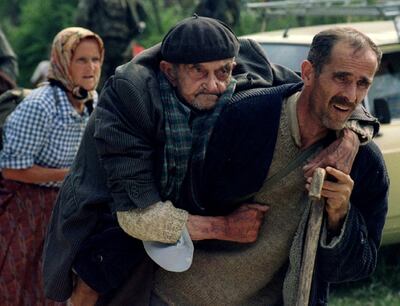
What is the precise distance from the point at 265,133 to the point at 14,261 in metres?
2.52

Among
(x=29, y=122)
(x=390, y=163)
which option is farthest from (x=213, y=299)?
(x=390, y=163)

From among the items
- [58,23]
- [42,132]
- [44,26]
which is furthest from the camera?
[44,26]

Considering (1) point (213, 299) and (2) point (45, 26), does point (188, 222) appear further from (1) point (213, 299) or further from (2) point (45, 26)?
(2) point (45, 26)

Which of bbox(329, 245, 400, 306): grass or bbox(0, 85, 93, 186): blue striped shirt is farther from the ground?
bbox(0, 85, 93, 186): blue striped shirt

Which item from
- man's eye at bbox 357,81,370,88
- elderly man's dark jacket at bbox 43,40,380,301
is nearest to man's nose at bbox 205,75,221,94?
elderly man's dark jacket at bbox 43,40,380,301

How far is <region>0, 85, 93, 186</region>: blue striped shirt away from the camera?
17.5ft

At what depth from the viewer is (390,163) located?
6684 mm

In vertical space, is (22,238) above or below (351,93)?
below

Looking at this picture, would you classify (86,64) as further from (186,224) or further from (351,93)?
(351,93)

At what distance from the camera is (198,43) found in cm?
348

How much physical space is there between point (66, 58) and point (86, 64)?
0.36ft

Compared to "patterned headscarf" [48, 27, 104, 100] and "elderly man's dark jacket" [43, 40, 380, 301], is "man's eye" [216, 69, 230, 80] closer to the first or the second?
"elderly man's dark jacket" [43, 40, 380, 301]

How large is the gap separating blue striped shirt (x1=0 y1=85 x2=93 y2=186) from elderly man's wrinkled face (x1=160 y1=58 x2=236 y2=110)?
1896 mm

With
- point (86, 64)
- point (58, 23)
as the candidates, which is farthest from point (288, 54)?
point (58, 23)
